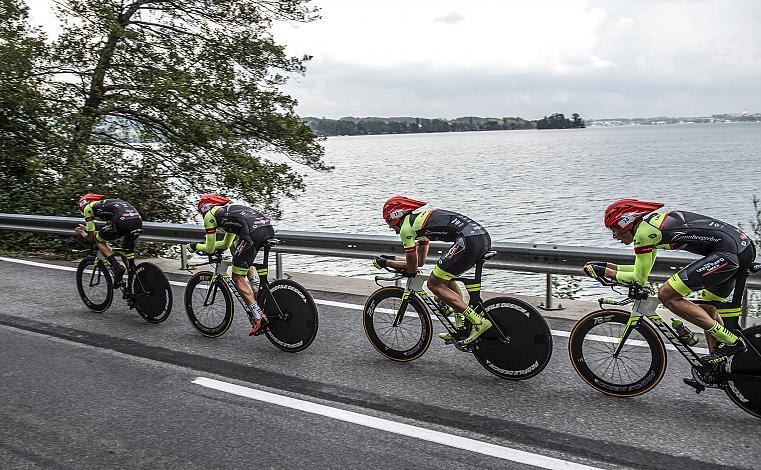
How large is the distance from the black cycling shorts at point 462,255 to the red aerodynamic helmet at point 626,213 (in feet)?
3.83

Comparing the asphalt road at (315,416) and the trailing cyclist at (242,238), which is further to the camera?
the trailing cyclist at (242,238)

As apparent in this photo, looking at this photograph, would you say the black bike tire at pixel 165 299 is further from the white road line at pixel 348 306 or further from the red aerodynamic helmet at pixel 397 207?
the red aerodynamic helmet at pixel 397 207

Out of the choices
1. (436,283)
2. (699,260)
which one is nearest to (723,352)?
(699,260)

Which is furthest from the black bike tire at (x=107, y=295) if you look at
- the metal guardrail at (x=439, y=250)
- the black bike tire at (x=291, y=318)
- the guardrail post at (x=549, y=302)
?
the guardrail post at (x=549, y=302)

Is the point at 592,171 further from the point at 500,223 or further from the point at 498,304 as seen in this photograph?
the point at 498,304

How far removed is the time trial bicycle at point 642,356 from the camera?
5320 mm

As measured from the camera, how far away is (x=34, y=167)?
15250 mm

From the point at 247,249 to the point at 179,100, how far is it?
33.7 feet

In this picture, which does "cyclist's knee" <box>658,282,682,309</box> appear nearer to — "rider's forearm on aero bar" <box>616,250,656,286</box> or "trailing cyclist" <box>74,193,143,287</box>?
"rider's forearm on aero bar" <box>616,250,656,286</box>

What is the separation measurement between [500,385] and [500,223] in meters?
22.1

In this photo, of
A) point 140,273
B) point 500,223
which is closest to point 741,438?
point 140,273

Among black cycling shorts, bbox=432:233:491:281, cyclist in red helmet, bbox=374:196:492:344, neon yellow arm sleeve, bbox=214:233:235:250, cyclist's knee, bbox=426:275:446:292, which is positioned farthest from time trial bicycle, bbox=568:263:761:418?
neon yellow arm sleeve, bbox=214:233:235:250

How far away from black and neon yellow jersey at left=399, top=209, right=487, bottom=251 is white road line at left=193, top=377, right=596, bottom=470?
70.7 inches

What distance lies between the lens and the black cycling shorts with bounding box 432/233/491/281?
6.43 m
